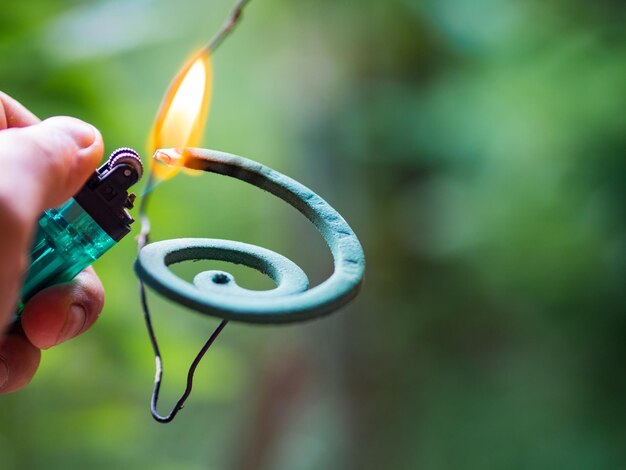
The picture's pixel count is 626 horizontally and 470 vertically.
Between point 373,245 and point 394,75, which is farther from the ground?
point 394,75

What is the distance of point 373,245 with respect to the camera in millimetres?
1933

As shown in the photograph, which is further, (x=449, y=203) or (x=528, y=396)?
(x=528, y=396)

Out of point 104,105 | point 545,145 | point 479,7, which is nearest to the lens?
point 104,105

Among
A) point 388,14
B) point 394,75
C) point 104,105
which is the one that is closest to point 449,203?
point 394,75

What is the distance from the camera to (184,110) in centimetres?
61

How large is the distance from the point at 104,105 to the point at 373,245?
97 cm

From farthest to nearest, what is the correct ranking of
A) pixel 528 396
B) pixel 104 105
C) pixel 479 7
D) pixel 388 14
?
pixel 528 396, pixel 388 14, pixel 479 7, pixel 104 105

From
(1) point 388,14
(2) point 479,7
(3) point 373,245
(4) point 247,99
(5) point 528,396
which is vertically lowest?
(5) point 528,396

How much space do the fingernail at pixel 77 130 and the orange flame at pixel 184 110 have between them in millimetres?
48

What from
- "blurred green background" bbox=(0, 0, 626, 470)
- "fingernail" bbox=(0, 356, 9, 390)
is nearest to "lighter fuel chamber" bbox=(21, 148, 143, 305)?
"fingernail" bbox=(0, 356, 9, 390)

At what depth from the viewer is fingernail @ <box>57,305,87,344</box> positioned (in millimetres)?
701

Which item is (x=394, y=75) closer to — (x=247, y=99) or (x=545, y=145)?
(x=545, y=145)

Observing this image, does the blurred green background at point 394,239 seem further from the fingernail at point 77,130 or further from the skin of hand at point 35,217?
the fingernail at point 77,130

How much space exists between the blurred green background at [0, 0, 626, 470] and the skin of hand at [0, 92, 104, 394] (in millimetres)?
475
